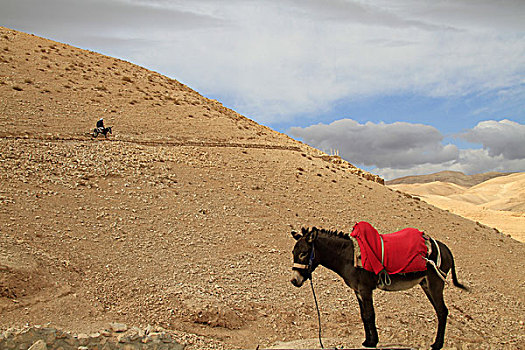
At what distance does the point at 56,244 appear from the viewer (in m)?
13.0

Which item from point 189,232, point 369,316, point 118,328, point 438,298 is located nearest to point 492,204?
point 189,232

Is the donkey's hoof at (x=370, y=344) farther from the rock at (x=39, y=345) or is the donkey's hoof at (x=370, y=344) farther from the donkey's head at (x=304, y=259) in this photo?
the rock at (x=39, y=345)

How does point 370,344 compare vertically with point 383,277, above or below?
below

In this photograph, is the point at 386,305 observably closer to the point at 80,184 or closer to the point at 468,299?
the point at 468,299

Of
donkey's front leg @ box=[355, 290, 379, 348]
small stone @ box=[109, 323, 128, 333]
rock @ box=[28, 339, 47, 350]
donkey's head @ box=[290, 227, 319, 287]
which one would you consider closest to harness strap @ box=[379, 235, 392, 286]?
donkey's front leg @ box=[355, 290, 379, 348]

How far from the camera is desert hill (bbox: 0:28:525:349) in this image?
10812mm

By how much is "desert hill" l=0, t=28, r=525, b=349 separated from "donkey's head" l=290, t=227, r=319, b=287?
7.91ft

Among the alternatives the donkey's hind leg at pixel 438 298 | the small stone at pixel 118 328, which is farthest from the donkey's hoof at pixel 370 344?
the small stone at pixel 118 328

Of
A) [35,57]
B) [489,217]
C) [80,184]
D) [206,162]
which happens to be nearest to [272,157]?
[206,162]

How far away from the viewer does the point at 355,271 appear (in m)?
7.88

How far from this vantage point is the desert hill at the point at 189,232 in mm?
10812

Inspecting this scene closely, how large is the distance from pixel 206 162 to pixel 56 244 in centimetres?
1142

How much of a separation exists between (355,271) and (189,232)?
9.36 metres

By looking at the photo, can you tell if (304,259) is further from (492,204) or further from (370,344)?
(492,204)
